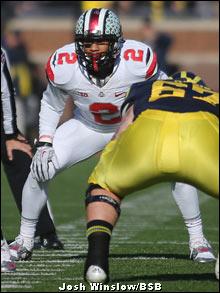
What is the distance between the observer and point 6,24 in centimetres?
1870

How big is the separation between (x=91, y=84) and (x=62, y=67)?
20 centimetres

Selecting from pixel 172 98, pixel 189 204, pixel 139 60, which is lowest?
pixel 189 204

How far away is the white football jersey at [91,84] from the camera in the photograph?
6512 millimetres

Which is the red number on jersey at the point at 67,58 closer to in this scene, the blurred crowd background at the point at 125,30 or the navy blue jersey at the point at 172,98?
the navy blue jersey at the point at 172,98

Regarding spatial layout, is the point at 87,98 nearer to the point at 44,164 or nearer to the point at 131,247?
the point at 44,164

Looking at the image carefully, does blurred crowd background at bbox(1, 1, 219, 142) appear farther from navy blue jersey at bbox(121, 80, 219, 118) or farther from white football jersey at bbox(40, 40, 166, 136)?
navy blue jersey at bbox(121, 80, 219, 118)

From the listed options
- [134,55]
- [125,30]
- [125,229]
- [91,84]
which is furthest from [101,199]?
[125,30]

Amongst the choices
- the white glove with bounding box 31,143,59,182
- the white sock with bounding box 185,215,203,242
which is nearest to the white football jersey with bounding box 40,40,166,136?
the white glove with bounding box 31,143,59,182

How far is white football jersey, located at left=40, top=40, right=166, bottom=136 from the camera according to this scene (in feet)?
21.4

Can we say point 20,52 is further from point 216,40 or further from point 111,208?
point 111,208

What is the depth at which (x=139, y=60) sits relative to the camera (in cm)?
652

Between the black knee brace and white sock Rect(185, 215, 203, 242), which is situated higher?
the black knee brace

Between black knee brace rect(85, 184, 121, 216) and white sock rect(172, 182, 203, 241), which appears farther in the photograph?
white sock rect(172, 182, 203, 241)

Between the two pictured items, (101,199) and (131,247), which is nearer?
(101,199)
